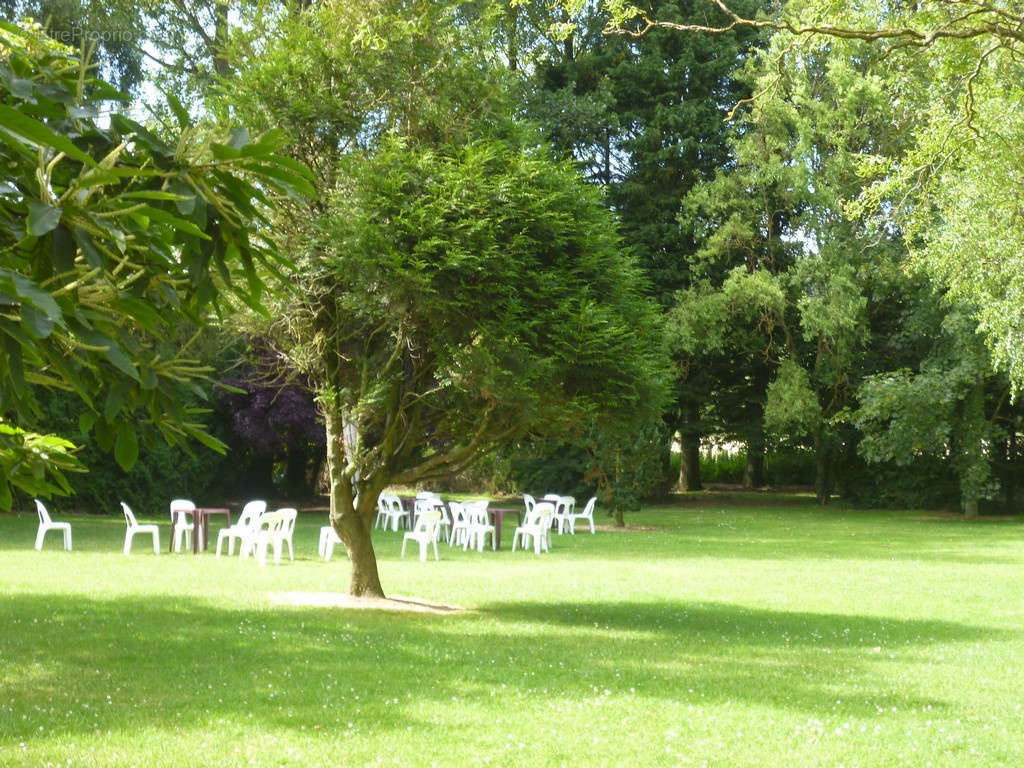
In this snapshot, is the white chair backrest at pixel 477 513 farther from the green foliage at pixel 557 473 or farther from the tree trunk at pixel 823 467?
the tree trunk at pixel 823 467

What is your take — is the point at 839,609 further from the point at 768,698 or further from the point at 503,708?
the point at 503,708

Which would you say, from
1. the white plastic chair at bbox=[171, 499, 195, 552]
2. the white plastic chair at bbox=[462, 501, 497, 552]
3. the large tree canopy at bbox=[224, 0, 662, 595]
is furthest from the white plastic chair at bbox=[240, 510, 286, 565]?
the large tree canopy at bbox=[224, 0, 662, 595]

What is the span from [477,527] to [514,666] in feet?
40.1

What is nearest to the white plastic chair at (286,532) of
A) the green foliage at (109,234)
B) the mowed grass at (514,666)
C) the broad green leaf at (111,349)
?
the mowed grass at (514,666)

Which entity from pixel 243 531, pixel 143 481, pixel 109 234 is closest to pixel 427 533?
pixel 243 531

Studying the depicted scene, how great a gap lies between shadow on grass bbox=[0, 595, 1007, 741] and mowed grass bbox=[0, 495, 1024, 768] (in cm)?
4

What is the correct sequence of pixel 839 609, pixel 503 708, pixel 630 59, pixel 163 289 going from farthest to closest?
pixel 630 59
pixel 839 609
pixel 503 708
pixel 163 289

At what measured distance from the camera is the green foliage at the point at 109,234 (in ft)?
7.23

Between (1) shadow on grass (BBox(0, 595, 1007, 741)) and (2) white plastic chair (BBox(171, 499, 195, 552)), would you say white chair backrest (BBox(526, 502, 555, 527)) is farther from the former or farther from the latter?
(1) shadow on grass (BBox(0, 595, 1007, 741))

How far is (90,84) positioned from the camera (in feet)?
9.18

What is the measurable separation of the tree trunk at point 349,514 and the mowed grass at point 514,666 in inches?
33.3

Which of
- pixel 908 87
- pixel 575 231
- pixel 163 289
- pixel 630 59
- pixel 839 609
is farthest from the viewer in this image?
pixel 630 59

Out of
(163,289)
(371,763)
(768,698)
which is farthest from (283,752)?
(163,289)

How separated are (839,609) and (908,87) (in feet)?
37.0
